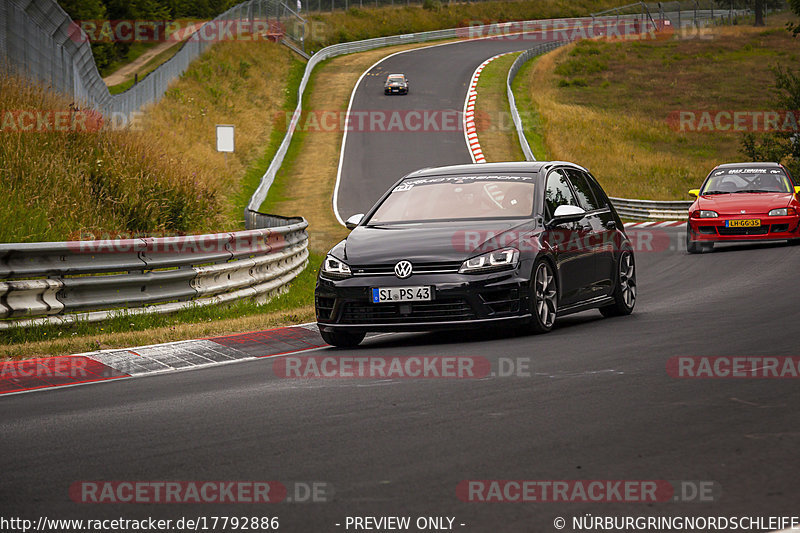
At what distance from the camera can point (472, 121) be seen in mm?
55531

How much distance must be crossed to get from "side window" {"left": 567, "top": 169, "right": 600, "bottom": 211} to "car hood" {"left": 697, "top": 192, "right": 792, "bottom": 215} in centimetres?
900

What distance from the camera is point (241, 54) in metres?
63.0

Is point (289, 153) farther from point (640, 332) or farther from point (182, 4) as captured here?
point (182, 4)

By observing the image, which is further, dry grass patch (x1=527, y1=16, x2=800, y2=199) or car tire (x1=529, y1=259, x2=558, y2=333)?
dry grass patch (x1=527, y1=16, x2=800, y2=199)

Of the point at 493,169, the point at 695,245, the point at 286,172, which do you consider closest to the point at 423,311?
the point at 493,169

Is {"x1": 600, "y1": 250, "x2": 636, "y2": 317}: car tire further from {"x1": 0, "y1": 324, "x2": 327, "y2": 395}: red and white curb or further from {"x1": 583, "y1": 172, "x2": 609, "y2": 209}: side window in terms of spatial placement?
{"x1": 0, "y1": 324, "x2": 327, "y2": 395}: red and white curb

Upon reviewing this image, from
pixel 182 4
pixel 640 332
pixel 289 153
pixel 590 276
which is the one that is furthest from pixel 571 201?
pixel 182 4

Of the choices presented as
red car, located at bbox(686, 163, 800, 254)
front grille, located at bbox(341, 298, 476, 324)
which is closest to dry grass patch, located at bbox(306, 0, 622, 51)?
red car, located at bbox(686, 163, 800, 254)

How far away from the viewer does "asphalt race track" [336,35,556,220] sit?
1699 inches

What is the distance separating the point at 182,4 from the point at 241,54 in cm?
5746

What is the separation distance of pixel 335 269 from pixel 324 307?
36 centimetres

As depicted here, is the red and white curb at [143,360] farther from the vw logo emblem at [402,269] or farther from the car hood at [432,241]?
the vw logo emblem at [402,269]

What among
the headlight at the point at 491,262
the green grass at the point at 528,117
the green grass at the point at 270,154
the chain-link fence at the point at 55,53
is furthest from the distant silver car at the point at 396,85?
the headlight at the point at 491,262

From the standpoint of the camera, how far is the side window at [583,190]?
38.8 feet
